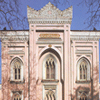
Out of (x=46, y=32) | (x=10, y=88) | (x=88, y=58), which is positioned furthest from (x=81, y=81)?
(x=10, y=88)

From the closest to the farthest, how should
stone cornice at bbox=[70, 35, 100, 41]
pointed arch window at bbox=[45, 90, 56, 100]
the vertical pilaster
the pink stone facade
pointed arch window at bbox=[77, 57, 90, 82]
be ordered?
the vertical pilaster < the pink stone facade < pointed arch window at bbox=[45, 90, 56, 100] < stone cornice at bbox=[70, 35, 100, 41] < pointed arch window at bbox=[77, 57, 90, 82]

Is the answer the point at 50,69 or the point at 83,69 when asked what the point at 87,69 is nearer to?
the point at 83,69

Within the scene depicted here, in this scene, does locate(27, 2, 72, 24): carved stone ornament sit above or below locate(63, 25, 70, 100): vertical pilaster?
above

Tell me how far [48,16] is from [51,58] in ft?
13.7

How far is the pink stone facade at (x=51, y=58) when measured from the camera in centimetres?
1414

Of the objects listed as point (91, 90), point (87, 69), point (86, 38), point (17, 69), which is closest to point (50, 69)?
point (17, 69)

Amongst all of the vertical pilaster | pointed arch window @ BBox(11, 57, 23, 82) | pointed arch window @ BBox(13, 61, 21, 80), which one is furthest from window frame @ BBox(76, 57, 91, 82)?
pointed arch window @ BBox(13, 61, 21, 80)

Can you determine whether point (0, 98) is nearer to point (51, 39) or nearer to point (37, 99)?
point (37, 99)

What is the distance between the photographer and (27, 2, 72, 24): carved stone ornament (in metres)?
14.2

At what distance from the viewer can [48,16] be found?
14.2 metres

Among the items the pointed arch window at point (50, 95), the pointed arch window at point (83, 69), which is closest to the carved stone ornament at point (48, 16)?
the pointed arch window at point (83, 69)

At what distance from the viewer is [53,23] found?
46.7ft

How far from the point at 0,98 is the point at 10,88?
145 cm

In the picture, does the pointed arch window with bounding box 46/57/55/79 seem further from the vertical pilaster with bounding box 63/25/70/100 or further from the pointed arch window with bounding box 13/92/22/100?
the pointed arch window with bounding box 13/92/22/100
